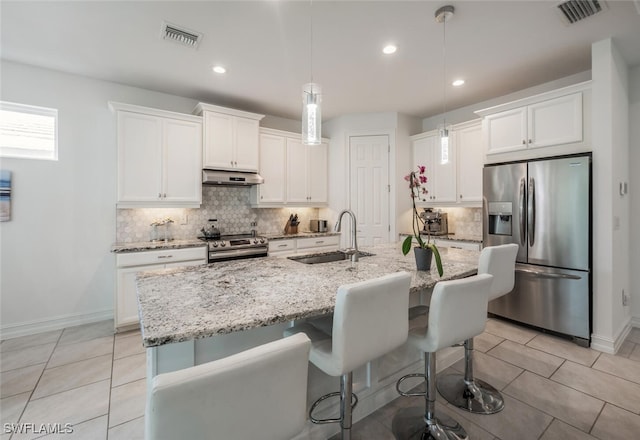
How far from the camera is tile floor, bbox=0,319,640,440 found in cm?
171

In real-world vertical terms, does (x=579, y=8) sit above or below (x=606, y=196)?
above

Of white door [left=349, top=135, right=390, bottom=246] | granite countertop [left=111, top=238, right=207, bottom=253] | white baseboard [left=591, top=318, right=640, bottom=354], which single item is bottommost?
white baseboard [left=591, top=318, right=640, bottom=354]

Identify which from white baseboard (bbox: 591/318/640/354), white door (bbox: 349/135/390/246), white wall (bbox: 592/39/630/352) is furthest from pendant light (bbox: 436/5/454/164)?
white baseboard (bbox: 591/318/640/354)

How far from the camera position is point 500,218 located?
3.20 m

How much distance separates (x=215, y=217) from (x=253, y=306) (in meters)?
3.13

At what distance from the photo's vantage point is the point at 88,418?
1827 millimetres

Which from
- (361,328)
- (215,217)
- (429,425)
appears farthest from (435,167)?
(361,328)

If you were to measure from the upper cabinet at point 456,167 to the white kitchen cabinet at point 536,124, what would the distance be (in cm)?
45

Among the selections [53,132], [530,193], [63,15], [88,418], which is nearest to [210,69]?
[63,15]

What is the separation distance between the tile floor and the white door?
2.11 m

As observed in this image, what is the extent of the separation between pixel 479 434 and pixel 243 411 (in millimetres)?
1621

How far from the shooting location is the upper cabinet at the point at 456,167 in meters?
3.83

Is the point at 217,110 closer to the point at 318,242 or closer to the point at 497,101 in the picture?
the point at 318,242

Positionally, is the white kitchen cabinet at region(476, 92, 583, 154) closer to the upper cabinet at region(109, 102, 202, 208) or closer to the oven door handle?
the oven door handle
